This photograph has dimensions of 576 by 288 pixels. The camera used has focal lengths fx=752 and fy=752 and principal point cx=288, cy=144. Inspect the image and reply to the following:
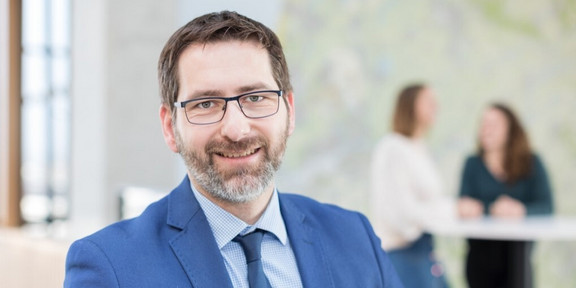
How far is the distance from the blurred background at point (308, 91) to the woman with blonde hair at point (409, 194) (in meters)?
1.23

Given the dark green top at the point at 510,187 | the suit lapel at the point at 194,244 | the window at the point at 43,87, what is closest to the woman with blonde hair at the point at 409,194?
the dark green top at the point at 510,187

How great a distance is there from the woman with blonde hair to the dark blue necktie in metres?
3.00

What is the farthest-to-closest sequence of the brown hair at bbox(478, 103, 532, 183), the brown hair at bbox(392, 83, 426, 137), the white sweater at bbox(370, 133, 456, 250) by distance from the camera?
the brown hair at bbox(478, 103, 532, 183), the brown hair at bbox(392, 83, 426, 137), the white sweater at bbox(370, 133, 456, 250)

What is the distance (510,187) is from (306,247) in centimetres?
381

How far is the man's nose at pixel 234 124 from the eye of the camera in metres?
1.26

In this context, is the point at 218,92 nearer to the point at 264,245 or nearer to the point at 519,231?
the point at 264,245

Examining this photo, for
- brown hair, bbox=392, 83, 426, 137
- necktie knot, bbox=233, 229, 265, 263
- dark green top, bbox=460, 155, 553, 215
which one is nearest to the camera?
necktie knot, bbox=233, 229, 265, 263

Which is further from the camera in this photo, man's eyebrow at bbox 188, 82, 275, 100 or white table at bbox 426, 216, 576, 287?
white table at bbox 426, 216, 576, 287

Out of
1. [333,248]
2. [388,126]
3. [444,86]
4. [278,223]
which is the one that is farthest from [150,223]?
[444,86]

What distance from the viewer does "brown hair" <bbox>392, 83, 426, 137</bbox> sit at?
14.5ft

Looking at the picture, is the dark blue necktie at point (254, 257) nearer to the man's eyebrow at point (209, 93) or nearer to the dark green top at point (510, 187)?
the man's eyebrow at point (209, 93)

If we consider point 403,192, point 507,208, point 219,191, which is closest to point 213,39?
point 219,191

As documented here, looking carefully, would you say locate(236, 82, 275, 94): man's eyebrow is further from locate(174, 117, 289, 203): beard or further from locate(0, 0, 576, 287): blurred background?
locate(0, 0, 576, 287): blurred background

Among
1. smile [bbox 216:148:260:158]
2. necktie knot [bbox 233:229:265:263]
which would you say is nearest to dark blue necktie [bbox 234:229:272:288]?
necktie knot [bbox 233:229:265:263]
